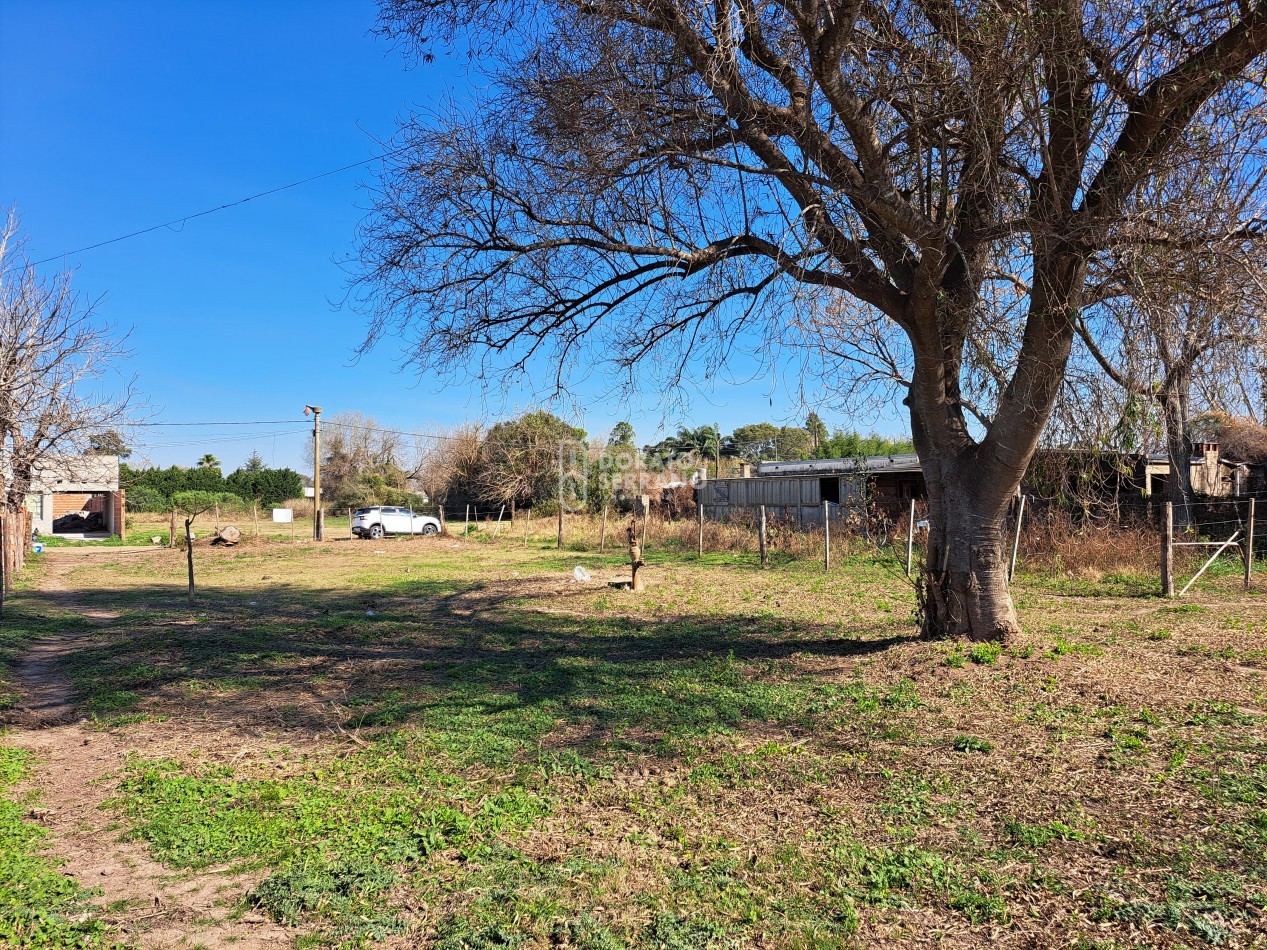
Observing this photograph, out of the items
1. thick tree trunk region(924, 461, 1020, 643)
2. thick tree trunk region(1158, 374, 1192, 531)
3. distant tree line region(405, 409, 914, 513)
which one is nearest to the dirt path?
thick tree trunk region(924, 461, 1020, 643)

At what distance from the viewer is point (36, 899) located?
3.56 metres

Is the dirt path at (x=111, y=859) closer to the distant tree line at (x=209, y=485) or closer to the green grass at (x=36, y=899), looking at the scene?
the green grass at (x=36, y=899)

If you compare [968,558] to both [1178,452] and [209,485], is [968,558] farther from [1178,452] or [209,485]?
[209,485]

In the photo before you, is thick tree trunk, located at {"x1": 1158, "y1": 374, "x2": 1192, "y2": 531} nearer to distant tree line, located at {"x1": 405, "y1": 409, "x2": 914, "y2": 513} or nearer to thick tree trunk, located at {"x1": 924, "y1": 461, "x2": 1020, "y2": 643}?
thick tree trunk, located at {"x1": 924, "y1": 461, "x2": 1020, "y2": 643}

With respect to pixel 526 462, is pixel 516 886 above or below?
below

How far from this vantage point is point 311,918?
3455 mm

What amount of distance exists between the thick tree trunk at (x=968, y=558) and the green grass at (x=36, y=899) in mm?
7370

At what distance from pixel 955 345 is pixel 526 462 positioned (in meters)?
32.3

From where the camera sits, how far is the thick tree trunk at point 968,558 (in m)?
7.86

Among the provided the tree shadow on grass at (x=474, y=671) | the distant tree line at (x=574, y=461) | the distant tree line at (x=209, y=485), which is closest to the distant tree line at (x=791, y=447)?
the distant tree line at (x=574, y=461)

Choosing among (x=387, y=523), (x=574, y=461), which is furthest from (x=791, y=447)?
(x=387, y=523)

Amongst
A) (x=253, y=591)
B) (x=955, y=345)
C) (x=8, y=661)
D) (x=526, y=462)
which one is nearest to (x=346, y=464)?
(x=526, y=462)

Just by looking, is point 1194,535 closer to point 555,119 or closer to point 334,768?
point 555,119

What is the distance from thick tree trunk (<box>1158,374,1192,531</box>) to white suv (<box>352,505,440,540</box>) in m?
28.3
